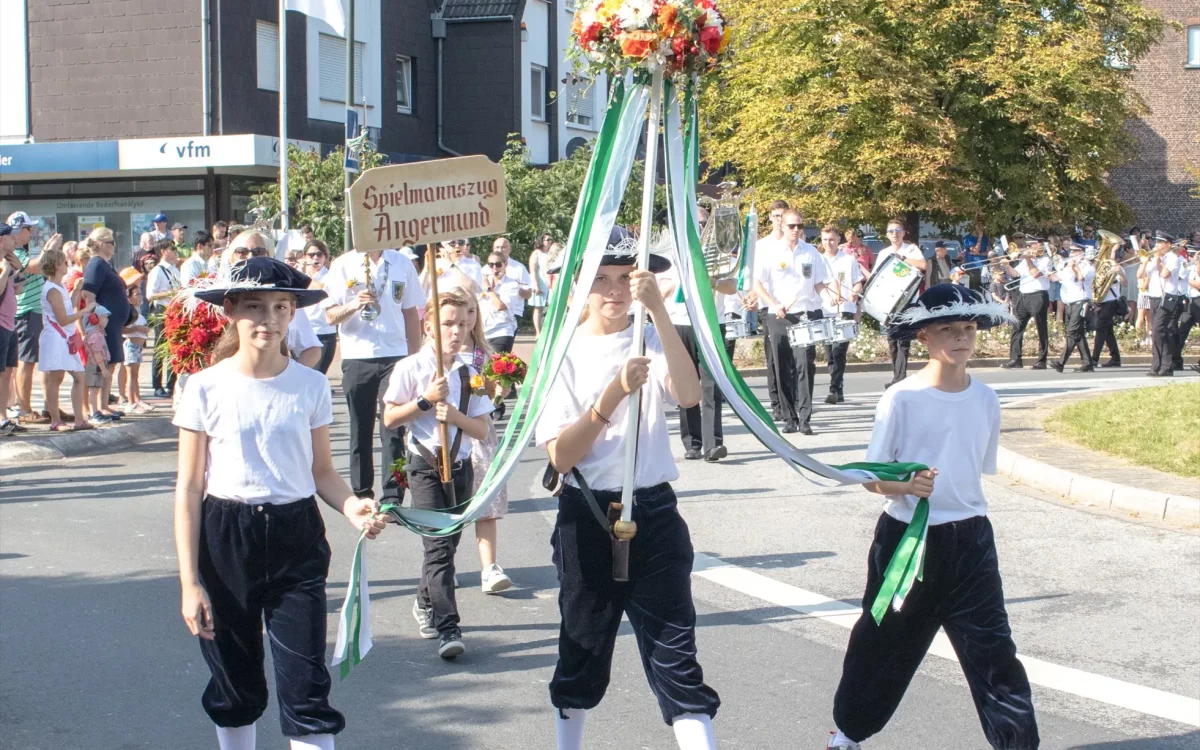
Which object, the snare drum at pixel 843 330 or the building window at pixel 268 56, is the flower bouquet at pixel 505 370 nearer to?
the snare drum at pixel 843 330

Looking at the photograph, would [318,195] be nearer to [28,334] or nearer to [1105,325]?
[28,334]

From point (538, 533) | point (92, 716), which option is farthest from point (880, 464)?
point (538, 533)

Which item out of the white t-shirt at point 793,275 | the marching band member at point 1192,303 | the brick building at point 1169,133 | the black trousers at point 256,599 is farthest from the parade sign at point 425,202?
the brick building at point 1169,133

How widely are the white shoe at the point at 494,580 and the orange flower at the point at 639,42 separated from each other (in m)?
3.77

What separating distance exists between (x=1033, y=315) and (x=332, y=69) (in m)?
17.4

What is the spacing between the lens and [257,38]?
96.9 ft

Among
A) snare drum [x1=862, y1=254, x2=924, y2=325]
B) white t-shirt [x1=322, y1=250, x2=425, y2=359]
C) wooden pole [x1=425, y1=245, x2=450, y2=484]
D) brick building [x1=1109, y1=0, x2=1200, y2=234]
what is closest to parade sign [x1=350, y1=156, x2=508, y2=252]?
wooden pole [x1=425, y1=245, x2=450, y2=484]

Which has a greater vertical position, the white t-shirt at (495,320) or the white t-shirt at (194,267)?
the white t-shirt at (194,267)

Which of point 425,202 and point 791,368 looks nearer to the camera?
point 425,202

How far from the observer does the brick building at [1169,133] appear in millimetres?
51188

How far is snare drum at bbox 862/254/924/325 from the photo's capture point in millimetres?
15156

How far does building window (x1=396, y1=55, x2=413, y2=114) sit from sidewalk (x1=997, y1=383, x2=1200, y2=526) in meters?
25.0

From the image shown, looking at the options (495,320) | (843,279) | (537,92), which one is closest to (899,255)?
(843,279)

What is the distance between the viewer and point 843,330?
14.1 metres
